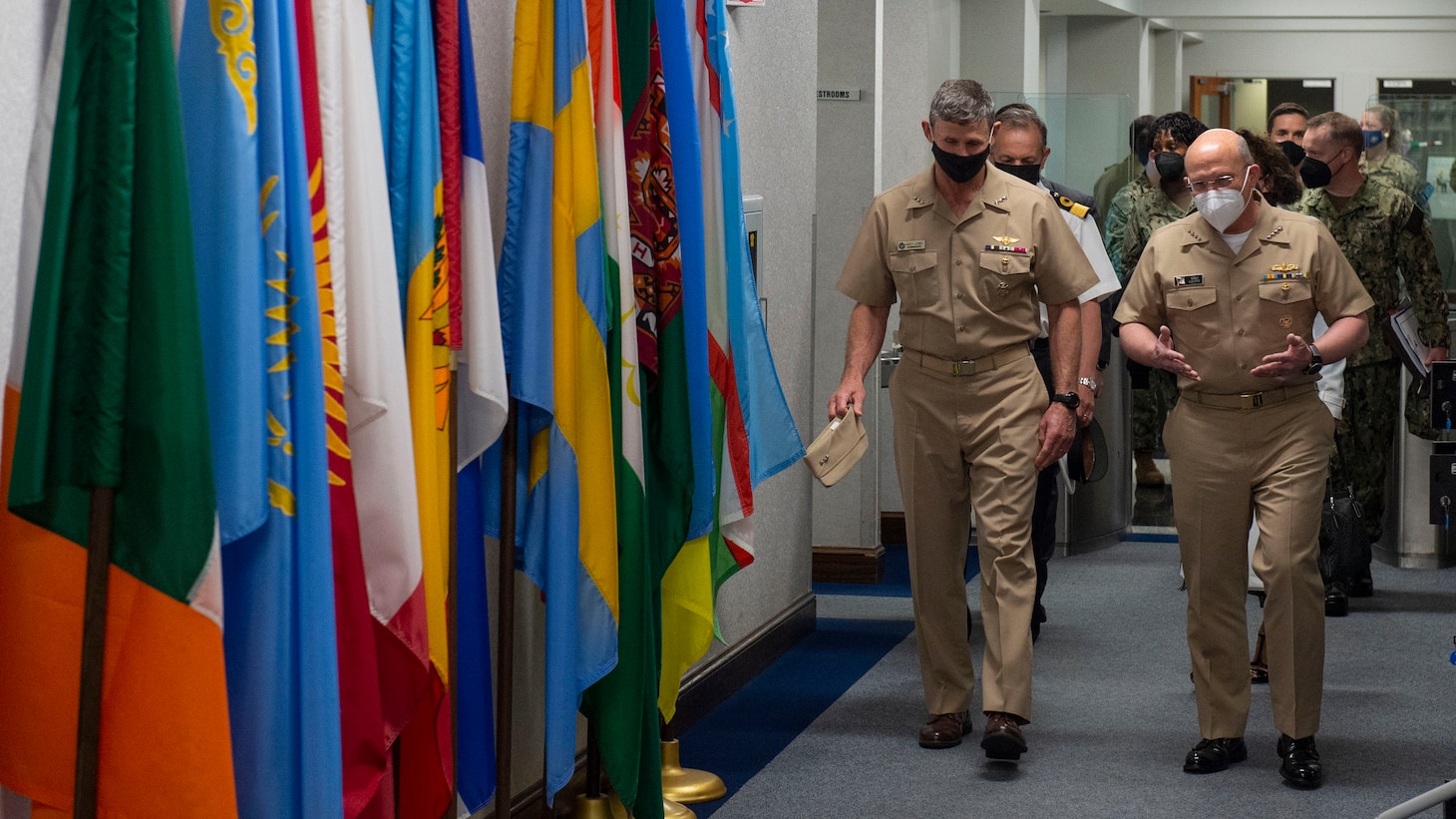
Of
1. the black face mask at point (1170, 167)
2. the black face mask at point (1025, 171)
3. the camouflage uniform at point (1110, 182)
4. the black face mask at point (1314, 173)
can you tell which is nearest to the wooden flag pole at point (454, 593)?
the black face mask at point (1025, 171)

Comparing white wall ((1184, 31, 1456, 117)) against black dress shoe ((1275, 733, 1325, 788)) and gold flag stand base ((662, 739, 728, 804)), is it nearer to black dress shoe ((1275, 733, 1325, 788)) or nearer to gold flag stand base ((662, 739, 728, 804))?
black dress shoe ((1275, 733, 1325, 788))

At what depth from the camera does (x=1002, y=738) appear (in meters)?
4.30

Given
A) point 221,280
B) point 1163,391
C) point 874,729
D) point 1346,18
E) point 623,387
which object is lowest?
point 874,729

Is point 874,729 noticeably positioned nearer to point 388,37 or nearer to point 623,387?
point 623,387

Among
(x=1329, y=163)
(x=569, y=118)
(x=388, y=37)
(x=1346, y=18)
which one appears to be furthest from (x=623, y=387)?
(x=1346, y=18)

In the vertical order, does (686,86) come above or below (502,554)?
above

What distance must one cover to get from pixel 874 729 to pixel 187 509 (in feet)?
10.1

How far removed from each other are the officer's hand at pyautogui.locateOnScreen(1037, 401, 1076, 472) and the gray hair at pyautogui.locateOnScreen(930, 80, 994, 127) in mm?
775

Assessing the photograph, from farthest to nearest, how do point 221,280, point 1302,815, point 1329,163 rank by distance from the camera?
1. point 1329,163
2. point 1302,815
3. point 221,280

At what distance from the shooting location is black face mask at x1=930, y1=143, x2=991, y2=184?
4.43m

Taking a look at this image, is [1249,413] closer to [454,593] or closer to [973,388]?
[973,388]

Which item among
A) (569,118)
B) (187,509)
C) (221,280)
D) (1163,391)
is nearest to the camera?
(187,509)

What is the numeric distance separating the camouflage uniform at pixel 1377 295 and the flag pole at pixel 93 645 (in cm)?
498

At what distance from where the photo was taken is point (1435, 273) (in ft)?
20.3
